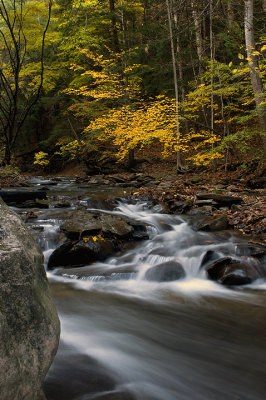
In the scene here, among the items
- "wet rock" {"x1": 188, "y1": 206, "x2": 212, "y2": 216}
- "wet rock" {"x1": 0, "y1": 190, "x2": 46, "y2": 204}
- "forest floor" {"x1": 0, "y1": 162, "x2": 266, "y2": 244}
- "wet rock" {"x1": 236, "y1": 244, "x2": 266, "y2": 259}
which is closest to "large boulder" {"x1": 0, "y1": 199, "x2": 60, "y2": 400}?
"wet rock" {"x1": 236, "y1": 244, "x2": 266, "y2": 259}

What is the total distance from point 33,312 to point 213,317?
302 cm

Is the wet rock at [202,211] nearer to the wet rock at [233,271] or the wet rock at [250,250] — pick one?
the wet rock at [250,250]

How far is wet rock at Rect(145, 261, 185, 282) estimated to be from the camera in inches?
205

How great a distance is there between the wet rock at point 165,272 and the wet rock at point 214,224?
2.07 metres

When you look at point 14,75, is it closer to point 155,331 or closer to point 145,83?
point 155,331

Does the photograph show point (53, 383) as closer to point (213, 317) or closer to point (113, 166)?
point (213, 317)

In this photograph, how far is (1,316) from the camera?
4.86 ft

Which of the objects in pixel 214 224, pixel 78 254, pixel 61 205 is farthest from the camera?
pixel 61 205

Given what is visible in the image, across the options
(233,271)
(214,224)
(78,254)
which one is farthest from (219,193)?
(78,254)

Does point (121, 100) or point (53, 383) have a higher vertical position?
point (121, 100)

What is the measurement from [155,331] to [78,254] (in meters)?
2.57

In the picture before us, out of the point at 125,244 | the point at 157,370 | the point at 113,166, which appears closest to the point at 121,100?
the point at 113,166

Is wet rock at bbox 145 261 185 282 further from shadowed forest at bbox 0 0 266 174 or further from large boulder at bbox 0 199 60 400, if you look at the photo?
shadowed forest at bbox 0 0 266 174

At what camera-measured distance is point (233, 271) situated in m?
4.96
